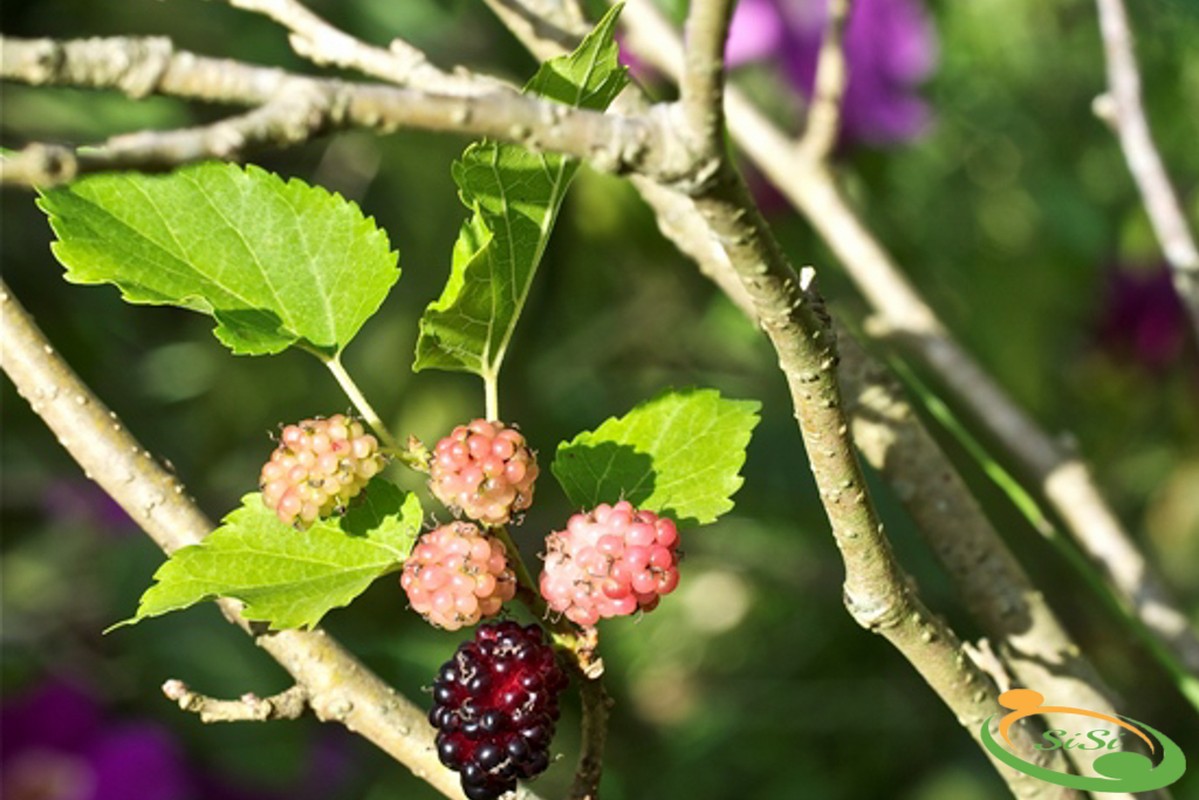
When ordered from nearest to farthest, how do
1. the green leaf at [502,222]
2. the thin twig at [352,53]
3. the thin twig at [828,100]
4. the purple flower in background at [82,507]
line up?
the green leaf at [502,222], the thin twig at [352,53], the thin twig at [828,100], the purple flower in background at [82,507]

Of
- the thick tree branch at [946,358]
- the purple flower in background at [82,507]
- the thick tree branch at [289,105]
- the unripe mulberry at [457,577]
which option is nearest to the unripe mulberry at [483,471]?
the unripe mulberry at [457,577]

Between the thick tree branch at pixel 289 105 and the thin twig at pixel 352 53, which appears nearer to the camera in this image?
the thick tree branch at pixel 289 105

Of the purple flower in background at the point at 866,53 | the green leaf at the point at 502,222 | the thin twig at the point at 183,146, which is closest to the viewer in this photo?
the thin twig at the point at 183,146

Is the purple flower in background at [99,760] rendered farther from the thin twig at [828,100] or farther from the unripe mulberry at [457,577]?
the unripe mulberry at [457,577]

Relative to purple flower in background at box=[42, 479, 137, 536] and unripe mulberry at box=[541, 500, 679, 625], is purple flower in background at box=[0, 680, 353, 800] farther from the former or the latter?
unripe mulberry at box=[541, 500, 679, 625]

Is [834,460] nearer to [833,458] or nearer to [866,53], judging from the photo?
[833,458]

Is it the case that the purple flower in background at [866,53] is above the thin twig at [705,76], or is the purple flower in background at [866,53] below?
below

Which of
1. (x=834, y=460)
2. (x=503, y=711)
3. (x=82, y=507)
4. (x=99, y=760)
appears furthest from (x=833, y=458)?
(x=82, y=507)
